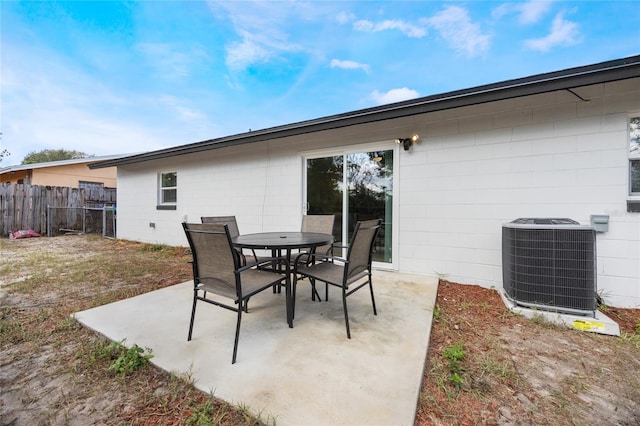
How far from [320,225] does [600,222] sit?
3.22 m

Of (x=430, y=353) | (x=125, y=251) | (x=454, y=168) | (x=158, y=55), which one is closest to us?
(x=430, y=353)

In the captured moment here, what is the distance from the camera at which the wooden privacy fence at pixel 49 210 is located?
8508mm

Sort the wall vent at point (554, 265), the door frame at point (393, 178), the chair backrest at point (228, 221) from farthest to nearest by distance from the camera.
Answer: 1. the door frame at point (393, 178)
2. the chair backrest at point (228, 221)
3. the wall vent at point (554, 265)

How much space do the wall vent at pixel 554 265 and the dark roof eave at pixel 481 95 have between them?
4.61 feet

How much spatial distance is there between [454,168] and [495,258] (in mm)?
1345

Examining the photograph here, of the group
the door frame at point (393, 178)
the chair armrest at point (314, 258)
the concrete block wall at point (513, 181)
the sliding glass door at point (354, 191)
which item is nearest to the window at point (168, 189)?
the sliding glass door at point (354, 191)

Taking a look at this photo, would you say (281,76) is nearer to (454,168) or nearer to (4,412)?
(454,168)

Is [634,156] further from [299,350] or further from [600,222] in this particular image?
[299,350]

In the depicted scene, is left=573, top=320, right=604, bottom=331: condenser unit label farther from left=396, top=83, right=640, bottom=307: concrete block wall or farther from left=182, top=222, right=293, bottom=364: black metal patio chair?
left=182, top=222, right=293, bottom=364: black metal patio chair

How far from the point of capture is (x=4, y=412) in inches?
53.8

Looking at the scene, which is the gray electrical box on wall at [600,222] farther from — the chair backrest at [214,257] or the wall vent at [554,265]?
the chair backrest at [214,257]

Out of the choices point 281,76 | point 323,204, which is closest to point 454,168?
point 323,204

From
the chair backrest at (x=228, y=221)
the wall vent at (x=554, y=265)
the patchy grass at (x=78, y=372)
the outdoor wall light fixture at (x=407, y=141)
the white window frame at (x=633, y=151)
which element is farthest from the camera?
the outdoor wall light fixture at (x=407, y=141)

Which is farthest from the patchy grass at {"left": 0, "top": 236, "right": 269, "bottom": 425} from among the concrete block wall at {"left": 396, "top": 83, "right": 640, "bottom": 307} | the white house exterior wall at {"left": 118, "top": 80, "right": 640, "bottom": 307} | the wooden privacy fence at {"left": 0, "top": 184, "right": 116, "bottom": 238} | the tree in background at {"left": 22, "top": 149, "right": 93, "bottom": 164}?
the tree in background at {"left": 22, "top": 149, "right": 93, "bottom": 164}
